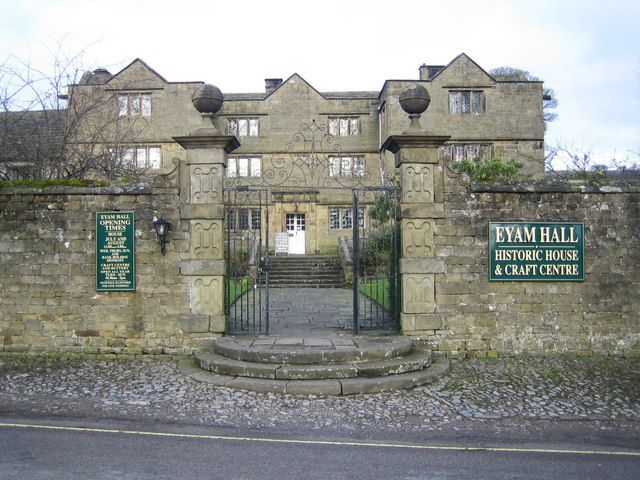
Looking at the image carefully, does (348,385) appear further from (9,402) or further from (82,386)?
(9,402)

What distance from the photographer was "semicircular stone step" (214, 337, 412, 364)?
271 inches

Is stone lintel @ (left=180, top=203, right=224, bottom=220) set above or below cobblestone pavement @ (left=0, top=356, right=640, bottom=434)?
above

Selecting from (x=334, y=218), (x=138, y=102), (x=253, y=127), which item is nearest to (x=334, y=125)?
(x=253, y=127)

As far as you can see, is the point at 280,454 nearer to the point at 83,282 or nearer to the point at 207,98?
the point at 83,282

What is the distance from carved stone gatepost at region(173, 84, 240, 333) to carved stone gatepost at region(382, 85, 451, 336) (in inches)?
118

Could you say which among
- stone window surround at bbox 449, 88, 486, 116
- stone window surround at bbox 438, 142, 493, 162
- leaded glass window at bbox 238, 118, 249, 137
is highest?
stone window surround at bbox 449, 88, 486, 116

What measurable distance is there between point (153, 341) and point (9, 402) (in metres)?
2.41

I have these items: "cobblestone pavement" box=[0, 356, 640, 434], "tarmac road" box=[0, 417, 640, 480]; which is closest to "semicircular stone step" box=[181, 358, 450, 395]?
"cobblestone pavement" box=[0, 356, 640, 434]

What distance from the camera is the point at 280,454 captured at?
178 inches

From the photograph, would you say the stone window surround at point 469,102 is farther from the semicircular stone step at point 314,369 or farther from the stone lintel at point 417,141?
the semicircular stone step at point 314,369

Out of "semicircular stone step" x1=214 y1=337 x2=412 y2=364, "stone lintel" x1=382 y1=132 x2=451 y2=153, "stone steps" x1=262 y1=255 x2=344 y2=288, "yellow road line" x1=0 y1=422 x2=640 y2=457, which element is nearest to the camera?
"yellow road line" x1=0 y1=422 x2=640 y2=457

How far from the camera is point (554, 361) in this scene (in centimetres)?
789

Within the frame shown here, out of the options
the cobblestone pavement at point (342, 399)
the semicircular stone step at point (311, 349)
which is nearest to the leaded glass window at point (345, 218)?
the semicircular stone step at point (311, 349)

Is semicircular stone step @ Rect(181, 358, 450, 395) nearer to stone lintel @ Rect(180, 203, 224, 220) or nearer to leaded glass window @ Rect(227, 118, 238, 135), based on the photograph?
stone lintel @ Rect(180, 203, 224, 220)
